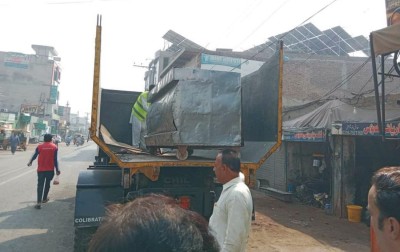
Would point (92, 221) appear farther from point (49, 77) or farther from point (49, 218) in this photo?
point (49, 77)

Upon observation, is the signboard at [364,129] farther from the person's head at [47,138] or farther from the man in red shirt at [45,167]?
the person's head at [47,138]

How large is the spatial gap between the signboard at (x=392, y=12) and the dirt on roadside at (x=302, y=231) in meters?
4.29

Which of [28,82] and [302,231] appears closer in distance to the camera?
[302,231]

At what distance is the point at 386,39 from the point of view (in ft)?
13.7

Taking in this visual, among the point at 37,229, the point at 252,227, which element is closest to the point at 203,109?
the point at 37,229

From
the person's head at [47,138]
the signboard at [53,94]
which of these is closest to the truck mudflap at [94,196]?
the person's head at [47,138]

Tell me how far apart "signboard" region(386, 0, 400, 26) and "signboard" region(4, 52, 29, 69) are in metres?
68.6

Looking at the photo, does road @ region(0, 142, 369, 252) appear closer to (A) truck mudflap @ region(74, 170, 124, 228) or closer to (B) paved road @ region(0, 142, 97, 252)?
(B) paved road @ region(0, 142, 97, 252)

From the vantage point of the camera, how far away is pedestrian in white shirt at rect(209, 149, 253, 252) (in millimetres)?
2555

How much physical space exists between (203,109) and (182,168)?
1.01 m

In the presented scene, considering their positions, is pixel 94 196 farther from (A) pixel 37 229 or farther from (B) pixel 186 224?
(B) pixel 186 224

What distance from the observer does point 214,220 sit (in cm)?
285

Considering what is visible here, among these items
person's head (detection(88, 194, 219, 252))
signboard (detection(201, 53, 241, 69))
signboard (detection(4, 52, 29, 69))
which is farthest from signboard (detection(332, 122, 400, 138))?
signboard (detection(4, 52, 29, 69))

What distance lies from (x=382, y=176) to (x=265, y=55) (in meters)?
27.9
